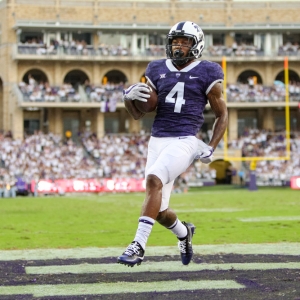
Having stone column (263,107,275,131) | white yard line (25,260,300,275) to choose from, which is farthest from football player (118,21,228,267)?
stone column (263,107,275,131)

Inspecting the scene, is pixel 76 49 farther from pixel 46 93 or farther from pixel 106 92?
pixel 46 93

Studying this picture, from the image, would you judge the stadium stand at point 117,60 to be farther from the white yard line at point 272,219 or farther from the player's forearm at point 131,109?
the player's forearm at point 131,109

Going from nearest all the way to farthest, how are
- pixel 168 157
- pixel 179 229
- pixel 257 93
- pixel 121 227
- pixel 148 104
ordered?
pixel 168 157 → pixel 148 104 → pixel 179 229 → pixel 121 227 → pixel 257 93

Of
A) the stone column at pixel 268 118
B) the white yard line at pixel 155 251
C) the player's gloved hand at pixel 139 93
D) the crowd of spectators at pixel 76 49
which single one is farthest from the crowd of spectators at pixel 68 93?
the player's gloved hand at pixel 139 93

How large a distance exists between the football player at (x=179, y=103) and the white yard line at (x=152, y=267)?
495 millimetres

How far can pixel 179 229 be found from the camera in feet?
24.2

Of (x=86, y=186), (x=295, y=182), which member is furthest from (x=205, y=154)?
(x=295, y=182)

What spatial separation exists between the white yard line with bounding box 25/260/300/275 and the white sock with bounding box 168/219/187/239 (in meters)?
0.36

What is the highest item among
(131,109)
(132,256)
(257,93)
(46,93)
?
(257,93)

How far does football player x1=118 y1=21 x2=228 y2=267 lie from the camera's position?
6797 millimetres

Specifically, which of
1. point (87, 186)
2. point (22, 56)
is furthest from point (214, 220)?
point (22, 56)

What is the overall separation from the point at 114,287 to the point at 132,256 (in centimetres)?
31

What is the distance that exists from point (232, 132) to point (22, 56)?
629 inches

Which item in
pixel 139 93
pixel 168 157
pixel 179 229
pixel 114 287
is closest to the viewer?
pixel 114 287
